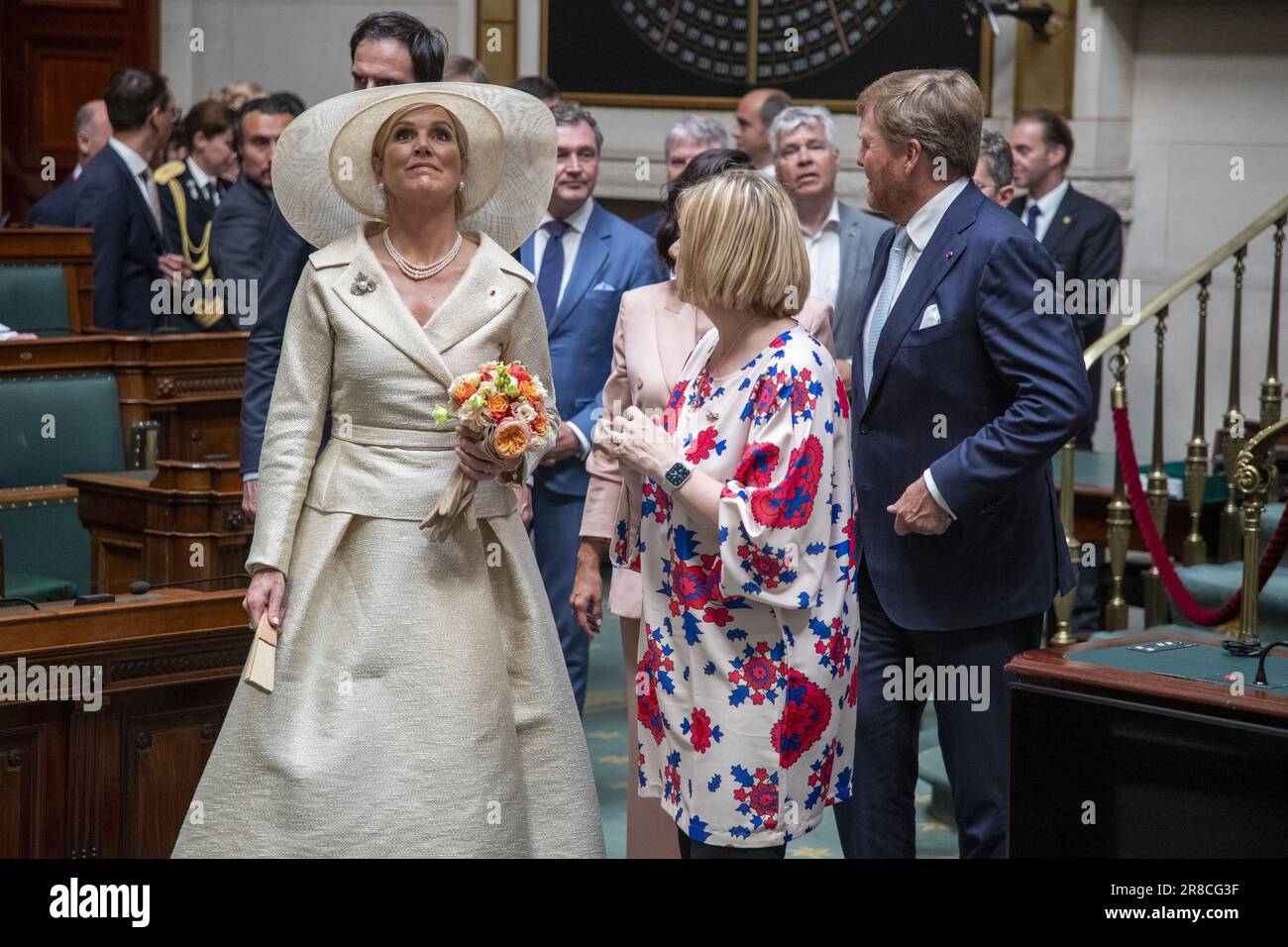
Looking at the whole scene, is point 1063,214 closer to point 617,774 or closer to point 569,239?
point 569,239

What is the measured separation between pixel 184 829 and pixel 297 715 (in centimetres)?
35

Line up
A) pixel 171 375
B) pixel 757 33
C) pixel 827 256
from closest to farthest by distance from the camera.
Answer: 1. pixel 827 256
2. pixel 171 375
3. pixel 757 33

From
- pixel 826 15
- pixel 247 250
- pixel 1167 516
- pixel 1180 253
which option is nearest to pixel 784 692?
pixel 1167 516

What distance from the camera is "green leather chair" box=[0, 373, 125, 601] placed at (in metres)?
5.71

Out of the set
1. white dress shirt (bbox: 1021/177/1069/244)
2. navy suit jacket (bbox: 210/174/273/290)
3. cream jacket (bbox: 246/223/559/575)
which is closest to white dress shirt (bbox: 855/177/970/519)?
cream jacket (bbox: 246/223/559/575)

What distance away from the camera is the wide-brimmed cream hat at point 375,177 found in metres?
3.62

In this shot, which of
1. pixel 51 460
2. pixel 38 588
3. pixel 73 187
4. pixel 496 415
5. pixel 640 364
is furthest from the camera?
pixel 73 187

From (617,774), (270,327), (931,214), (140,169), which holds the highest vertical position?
(140,169)

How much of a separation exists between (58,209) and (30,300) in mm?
1131

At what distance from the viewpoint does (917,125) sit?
3.57 metres

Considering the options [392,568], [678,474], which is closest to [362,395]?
[392,568]

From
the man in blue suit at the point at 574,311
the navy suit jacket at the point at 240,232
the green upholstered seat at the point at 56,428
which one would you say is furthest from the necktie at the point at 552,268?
the navy suit jacket at the point at 240,232

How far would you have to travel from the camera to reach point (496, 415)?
3363mm

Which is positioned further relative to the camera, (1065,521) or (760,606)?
(1065,521)
